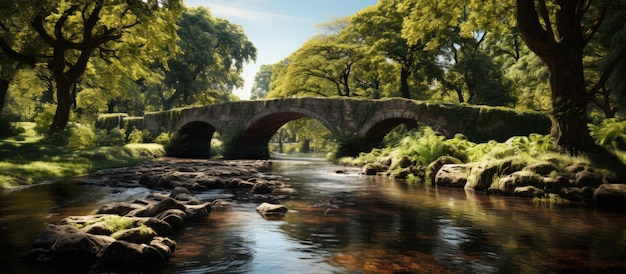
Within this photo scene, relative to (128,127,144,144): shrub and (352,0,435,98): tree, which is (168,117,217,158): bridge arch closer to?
(128,127,144,144): shrub

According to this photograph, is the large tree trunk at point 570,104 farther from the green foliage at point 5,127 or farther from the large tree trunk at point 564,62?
the green foliage at point 5,127

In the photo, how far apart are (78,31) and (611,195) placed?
76.4ft

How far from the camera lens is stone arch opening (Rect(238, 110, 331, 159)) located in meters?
30.5

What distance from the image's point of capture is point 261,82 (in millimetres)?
93500

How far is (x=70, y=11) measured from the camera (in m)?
19.5

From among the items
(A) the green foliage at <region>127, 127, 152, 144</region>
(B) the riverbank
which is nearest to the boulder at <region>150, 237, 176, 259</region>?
(B) the riverbank

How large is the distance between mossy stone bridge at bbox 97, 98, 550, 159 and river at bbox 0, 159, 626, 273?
10345 millimetres

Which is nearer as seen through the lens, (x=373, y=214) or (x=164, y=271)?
(x=164, y=271)

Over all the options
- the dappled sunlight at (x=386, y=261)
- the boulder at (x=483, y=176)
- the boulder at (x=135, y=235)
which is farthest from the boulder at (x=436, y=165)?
the boulder at (x=135, y=235)

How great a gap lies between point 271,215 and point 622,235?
575 cm

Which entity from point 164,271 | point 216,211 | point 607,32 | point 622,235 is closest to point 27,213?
point 216,211

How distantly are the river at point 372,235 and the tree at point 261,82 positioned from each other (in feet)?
268

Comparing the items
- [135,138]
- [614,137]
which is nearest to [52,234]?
[614,137]

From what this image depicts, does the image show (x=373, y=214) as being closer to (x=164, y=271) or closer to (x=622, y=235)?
(x=622, y=235)
